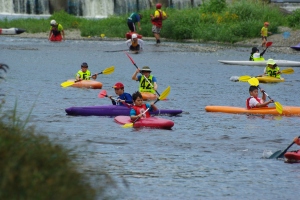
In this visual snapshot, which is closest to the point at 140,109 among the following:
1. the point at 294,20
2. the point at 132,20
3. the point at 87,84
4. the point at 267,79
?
the point at 87,84

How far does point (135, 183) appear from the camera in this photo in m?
12.1

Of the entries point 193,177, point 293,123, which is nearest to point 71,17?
point 293,123

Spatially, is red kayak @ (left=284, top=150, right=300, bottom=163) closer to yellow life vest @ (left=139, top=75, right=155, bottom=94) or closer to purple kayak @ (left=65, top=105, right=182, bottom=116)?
purple kayak @ (left=65, top=105, right=182, bottom=116)

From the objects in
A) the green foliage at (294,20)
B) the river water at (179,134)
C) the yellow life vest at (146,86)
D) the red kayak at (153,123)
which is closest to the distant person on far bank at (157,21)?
the green foliage at (294,20)

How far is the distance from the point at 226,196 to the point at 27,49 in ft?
90.9

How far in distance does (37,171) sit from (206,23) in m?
38.9

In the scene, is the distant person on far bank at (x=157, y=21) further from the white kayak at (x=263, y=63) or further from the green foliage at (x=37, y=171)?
the green foliage at (x=37, y=171)

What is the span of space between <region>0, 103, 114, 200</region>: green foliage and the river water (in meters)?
0.65

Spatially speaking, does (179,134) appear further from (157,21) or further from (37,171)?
(157,21)

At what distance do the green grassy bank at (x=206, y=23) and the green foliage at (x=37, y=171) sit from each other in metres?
35.5

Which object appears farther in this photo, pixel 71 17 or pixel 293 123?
pixel 71 17

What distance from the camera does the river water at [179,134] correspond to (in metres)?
12.2

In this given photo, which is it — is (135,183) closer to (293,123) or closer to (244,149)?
(244,149)

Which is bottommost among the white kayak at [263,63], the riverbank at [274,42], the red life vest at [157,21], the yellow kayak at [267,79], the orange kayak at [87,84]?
the riverbank at [274,42]
